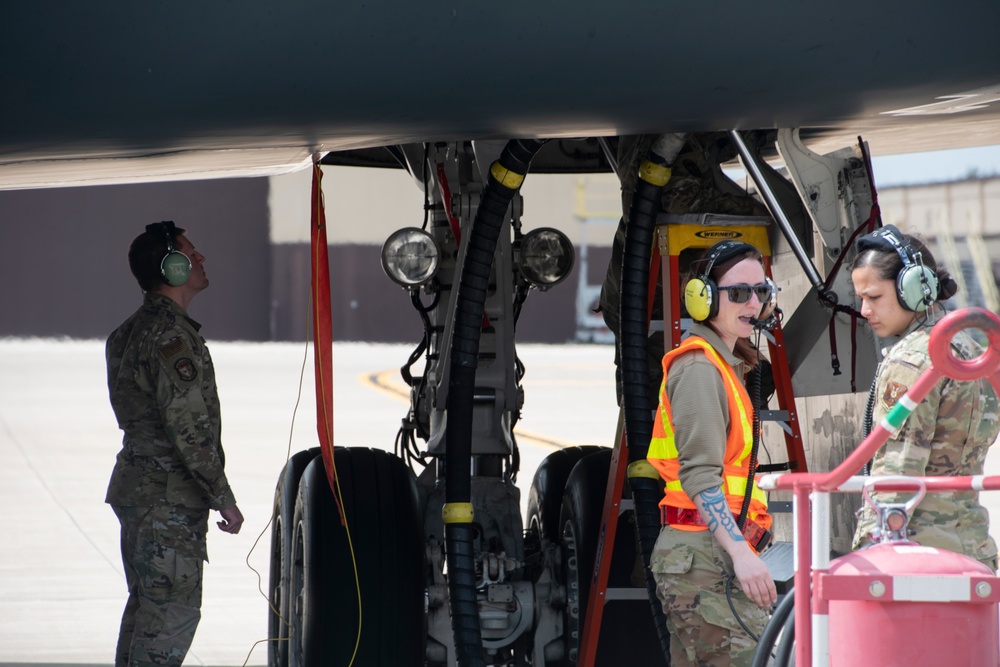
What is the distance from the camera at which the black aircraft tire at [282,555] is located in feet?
16.2

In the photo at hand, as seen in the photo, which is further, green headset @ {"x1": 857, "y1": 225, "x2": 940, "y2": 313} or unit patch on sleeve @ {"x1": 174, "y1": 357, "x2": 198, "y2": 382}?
unit patch on sleeve @ {"x1": 174, "y1": 357, "x2": 198, "y2": 382}

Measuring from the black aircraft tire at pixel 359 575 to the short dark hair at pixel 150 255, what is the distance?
0.89 metres

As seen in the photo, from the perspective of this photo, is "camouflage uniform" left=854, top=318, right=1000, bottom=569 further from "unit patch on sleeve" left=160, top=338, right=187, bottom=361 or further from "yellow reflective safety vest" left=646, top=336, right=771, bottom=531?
"unit patch on sleeve" left=160, top=338, right=187, bottom=361

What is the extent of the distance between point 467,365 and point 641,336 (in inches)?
22.7

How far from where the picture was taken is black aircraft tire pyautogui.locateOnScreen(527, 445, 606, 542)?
5.47 meters

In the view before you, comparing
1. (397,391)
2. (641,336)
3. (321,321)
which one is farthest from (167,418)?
(397,391)

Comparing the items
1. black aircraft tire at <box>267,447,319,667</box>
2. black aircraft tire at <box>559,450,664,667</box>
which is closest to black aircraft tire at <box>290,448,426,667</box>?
black aircraft tire at <box>267,447,319,667</box>

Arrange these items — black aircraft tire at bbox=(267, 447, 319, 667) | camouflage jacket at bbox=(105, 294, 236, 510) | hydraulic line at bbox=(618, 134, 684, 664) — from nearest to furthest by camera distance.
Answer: hydraulic line at bbox=(618, 134, 684, 664)
camouflage jacket at bbox=(105, 294, 236, 510)
black aircraft tire at bbox=(267, 447, 319, 667)

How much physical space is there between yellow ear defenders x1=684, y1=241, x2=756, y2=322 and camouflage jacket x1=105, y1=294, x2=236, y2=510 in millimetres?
1933

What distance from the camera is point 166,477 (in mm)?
4664

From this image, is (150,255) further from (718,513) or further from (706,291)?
(718,513)

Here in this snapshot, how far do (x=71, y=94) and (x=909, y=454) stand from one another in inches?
87.6

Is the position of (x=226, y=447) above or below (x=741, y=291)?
below

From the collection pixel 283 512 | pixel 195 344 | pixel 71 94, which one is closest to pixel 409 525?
pixel 283 512
